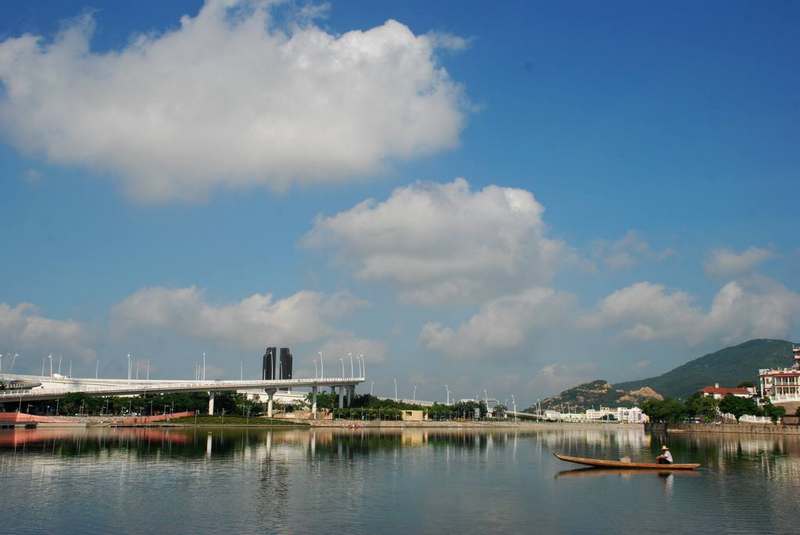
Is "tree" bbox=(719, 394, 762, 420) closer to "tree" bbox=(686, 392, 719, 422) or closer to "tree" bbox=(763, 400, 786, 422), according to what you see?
"tree" bbox=(763, 400, 786, 422)

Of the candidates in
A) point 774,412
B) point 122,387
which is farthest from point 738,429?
point 122,387

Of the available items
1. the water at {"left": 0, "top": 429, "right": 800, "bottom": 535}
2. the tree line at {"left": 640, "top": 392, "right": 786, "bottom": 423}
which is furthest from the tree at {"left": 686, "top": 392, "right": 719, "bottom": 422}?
the water at {"left": 0, "top": 429, "right": 800, "bottom": 535}

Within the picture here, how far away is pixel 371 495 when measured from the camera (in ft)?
129

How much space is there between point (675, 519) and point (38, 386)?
15440cm

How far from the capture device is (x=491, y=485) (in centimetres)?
4481

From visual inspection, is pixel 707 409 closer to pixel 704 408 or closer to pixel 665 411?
pixel 704 408

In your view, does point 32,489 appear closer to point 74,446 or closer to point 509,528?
point 509,528

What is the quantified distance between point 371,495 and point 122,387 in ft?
430

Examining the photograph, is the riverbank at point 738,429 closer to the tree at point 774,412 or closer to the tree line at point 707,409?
the tree line at point 707,409

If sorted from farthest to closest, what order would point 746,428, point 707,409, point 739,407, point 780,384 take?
point 780,384 → point 707,409 → point 739,407 → point 746,428

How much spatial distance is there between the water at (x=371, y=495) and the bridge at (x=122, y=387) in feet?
276

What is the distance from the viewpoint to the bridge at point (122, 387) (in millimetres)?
140425

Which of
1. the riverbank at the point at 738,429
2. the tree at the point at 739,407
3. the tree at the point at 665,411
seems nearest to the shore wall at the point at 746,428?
the riverbank at the point at 738,429

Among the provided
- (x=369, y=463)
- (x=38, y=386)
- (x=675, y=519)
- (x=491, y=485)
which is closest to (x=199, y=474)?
(x=369, y=463)
